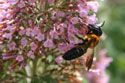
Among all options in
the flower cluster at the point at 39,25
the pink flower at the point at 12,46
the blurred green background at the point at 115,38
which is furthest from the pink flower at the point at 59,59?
the blurred green background at the point at 115,38

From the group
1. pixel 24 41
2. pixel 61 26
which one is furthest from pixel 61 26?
pixel 24 41

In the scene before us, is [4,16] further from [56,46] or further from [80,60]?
[80,60]

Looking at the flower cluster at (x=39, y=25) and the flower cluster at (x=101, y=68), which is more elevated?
the flower cluster at (x=39, y=25)

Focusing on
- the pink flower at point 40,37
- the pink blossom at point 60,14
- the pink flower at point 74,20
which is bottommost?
the pink flower at point 40,37

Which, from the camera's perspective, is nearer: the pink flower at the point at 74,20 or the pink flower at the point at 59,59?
the pink flower at the point at 74,20

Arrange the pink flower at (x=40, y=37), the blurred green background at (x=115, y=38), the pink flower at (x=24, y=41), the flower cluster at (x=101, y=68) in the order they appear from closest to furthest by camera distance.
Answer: the pink flower at (x=40, y=37), the pink flower at (x=24, y=41), the flower cluster at (x=101, y=68), the blurred green background at (x=115, y=38)

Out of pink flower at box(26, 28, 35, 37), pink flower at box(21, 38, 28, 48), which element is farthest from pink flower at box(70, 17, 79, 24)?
pink flower at box(21, 38, 28, 48)

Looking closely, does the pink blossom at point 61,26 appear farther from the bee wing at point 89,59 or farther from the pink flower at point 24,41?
the bee wing at point 89,59
